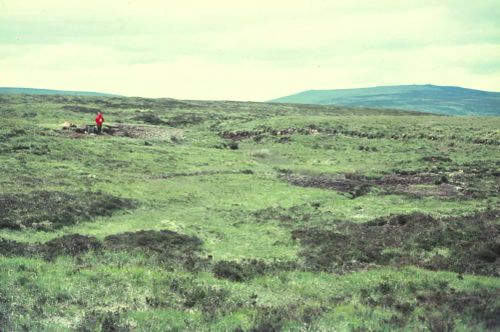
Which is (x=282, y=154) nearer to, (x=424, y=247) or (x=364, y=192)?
(x=364, y=192)

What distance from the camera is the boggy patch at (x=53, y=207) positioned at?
24688 mm

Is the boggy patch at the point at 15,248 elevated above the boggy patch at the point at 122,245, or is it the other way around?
the boggy patch at the point at 15,248

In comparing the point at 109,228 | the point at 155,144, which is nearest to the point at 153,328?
the point at 109,228

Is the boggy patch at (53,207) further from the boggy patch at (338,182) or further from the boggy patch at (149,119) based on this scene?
the boggy patch at (149,119)

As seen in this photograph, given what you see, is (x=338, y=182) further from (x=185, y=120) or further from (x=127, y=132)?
(x=185, y=120)

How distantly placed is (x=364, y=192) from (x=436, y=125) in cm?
5503

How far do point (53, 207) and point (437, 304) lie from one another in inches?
788

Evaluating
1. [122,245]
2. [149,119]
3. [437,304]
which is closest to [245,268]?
[122,245]

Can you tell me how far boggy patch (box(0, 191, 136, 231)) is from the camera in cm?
2469

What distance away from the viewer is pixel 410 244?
24.2 meters

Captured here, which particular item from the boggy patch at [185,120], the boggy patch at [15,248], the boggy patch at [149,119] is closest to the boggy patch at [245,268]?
the boggy patch at [15,248]

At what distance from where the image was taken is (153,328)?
11.6m

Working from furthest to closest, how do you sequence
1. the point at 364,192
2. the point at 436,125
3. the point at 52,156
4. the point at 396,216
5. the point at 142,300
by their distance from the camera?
the point at 436,125 < the point at 52,156 < the point at 364,192 < the point at 396,216 < the point at 142,300

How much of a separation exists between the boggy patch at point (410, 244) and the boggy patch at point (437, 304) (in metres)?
3.51
